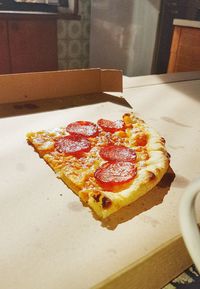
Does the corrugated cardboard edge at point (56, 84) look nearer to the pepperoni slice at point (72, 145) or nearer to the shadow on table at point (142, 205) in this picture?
the pepperoni slice at point (72, 145)

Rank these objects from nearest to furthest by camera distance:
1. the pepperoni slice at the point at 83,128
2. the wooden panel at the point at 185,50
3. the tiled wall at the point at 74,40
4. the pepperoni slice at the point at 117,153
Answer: the pepperoni slice at the point at 117,153 → the pepperoni slice at the point at 83,128 → the wooden panel at the point at 185,50 → the tiled wall at the point at 74,40

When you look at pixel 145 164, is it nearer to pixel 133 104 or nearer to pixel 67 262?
pixel 67 262

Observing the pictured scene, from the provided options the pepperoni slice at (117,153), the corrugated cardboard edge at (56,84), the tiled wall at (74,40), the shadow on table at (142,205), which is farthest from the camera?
the tiled wall at (74,40)

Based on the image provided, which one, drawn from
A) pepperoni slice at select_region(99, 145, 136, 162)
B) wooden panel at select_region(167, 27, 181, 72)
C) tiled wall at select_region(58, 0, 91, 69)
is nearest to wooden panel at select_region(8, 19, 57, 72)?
tiled wall at select_region(58, 0, 91, 69)

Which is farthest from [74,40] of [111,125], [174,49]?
[111,125]

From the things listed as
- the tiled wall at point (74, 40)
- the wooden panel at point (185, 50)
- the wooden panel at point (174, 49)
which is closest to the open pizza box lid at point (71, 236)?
the wooden panel at point (185, 50)

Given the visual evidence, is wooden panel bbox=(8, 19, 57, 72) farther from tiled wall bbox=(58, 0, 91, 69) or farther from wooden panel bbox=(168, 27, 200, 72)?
wooden panel bbox=(168, 27, 200, 72)

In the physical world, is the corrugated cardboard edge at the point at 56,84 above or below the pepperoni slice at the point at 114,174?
above
